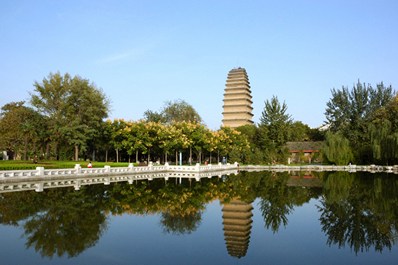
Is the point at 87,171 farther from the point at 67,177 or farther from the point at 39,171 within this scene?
the point at 39,171

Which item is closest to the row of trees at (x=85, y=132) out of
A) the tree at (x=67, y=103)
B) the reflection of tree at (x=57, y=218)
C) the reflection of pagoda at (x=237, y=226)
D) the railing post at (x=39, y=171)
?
the tree at (x=67, y=103)

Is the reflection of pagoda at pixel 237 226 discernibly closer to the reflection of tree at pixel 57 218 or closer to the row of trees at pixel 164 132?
the reflection of tree at pixel 57 218

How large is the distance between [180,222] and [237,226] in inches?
77.6

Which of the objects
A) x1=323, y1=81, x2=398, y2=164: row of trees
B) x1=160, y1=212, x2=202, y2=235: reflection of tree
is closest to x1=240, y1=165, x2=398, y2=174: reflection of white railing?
x1=323, y1=81, x2=398, y2=164: row of trees

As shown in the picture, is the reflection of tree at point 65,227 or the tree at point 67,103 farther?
the tree at point 67,103

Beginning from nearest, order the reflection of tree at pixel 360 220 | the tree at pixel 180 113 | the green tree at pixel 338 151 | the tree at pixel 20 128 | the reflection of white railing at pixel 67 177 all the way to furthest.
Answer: the reflection of tree at pixel 360 220
the reflection of white railing at pixel 67 177
the tree at pixel 20 128
the green tree at pixel 338 151
the tree at pixel 180 113

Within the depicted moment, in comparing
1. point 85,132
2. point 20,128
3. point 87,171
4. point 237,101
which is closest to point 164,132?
point 85,132

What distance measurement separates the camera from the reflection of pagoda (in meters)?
10.4

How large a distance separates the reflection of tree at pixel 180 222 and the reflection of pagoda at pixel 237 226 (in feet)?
3.44

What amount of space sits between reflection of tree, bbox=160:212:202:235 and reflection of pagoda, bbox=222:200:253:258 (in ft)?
3.44

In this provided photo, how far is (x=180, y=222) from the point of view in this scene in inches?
533

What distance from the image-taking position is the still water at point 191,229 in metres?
9.40

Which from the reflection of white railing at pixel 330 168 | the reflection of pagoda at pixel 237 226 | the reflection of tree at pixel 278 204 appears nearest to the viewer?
the reflection of pagoda at pixel 237 226

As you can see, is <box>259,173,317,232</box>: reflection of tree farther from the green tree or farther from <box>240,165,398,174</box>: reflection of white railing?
the green tree
